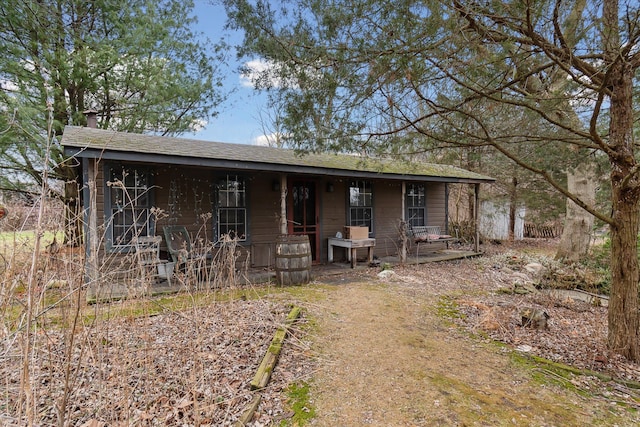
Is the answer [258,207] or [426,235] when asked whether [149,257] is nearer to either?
[258,207]

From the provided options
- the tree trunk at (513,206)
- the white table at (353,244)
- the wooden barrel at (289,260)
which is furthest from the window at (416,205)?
the wooden barrel at (289,260)

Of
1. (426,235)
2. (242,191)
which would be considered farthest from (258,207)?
(426,235)

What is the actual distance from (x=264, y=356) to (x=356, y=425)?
3.74 feet

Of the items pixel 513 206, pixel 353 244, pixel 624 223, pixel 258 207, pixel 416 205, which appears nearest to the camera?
pixel 624 223

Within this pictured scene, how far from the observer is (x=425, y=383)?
2854mm

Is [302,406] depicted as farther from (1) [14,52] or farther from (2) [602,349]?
(1) [14,52]

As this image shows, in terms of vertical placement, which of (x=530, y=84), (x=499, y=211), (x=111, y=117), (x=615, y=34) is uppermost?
(x=111, y=117)

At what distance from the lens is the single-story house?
5.45 metres

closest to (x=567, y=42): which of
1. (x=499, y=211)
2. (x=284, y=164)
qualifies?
(x=284, y=164)

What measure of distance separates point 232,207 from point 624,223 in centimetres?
615

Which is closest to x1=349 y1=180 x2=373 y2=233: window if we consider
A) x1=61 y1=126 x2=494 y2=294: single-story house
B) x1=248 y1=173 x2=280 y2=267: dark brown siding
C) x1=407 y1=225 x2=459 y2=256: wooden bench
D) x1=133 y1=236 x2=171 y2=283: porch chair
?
x1=61 y1=126 x2=494 y2=294: single-story house

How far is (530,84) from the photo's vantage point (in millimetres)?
5492

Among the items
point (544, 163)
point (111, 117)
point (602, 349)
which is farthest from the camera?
point (111, 117)

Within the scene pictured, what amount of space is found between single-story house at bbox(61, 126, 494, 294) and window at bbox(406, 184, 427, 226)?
0.10 feet
